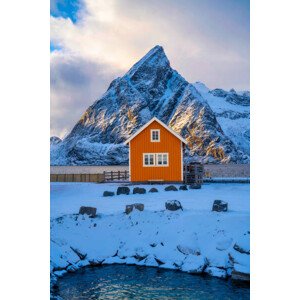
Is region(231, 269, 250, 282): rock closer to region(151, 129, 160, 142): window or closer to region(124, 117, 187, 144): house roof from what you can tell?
region(124, 117, 187, 144): house roof

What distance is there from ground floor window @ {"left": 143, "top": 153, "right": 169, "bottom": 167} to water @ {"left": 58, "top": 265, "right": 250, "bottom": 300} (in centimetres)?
360

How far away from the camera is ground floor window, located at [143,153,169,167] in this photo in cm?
909

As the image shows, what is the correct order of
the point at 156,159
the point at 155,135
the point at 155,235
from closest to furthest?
1. the point at 155,235
2. the point at 156,159
3. the point at 155,135

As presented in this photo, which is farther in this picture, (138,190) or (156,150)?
(156,150)

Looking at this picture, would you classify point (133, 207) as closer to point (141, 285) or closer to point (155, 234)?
point (155, 234)

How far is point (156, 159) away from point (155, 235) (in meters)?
3.87

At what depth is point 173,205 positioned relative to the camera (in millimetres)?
5918

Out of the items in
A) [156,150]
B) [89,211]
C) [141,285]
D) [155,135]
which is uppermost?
[155,135]

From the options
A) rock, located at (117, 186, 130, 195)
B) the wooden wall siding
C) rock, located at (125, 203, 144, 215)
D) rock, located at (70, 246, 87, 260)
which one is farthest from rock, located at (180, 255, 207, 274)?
the wooden wall siding

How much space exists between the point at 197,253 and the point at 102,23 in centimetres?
296

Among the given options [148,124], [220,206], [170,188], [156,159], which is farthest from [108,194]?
[156,159]
